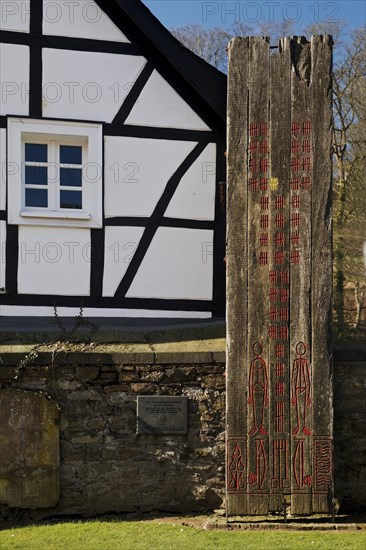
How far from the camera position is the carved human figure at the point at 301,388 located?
7.40m

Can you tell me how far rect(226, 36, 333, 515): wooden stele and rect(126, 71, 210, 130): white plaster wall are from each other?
3.76 ft

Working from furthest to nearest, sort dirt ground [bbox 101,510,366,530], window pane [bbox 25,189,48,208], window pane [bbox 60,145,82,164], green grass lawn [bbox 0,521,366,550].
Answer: window pane [bbox 60,145,82,164] → window pane [bbox 25,189,48,208] → dirt ground [bbox 101,510,366,530] → green grass lawn [bbox 0,521,366,550]

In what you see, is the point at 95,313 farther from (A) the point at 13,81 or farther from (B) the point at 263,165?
(A) the point at 13,81

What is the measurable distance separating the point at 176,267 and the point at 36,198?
1.67 m

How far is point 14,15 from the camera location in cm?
842

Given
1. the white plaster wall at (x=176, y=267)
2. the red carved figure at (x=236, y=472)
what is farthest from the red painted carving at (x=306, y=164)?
the red carved figure at (x=236, y=472)

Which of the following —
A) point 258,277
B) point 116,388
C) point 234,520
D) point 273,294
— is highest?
point 258,277

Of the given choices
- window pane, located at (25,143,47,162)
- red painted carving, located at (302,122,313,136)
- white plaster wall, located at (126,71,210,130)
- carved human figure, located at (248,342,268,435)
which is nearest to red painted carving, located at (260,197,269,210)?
red painted carving, located at (302,122,313,136)

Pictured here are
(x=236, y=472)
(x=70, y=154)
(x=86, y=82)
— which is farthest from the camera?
(x=70, y=154)

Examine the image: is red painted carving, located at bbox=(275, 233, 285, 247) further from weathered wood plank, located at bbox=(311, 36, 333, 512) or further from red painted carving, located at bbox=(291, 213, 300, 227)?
weathered wood plank, located at bbox=(311, 36, 333, 512)

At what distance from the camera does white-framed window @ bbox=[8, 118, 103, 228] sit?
828 centimetres

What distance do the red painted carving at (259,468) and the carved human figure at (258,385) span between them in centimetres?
18

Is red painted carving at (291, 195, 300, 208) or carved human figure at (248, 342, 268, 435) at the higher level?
red painted carving at (291, 195, 300, 208)

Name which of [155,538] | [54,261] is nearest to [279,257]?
[54,261]
